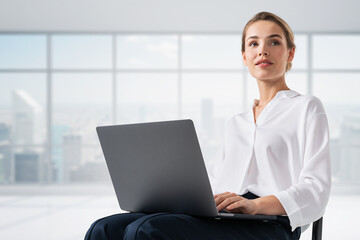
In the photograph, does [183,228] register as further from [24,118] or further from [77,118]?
[24,118]

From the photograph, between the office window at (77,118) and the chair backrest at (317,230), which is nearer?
the chair backrest at (317,230)

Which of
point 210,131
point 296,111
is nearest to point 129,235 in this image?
point 296,111

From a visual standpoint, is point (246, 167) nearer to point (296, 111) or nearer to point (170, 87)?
point (296, 111)

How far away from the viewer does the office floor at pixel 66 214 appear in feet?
13.5

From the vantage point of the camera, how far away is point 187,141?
102 centimetres

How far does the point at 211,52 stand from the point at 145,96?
138 cm

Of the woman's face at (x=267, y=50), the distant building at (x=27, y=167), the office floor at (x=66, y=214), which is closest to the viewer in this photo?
the woman's face at (x=267, y=50)

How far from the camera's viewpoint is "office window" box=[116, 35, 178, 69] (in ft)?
24.8

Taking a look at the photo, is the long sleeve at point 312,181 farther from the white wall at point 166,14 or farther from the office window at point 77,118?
the office window at point 77,118

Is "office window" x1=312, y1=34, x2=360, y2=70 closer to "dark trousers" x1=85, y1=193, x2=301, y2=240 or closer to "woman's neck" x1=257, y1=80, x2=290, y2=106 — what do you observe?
"woman's neck" x1=257, y1=80, x2=290, y2=106

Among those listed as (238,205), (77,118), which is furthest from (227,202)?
(77,118)

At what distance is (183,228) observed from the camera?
1.04 m

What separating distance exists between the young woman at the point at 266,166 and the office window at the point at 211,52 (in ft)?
19.9

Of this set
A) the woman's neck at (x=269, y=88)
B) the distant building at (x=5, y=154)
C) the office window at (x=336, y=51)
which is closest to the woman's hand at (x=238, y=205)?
the woman's neck at (x=269, y=88)
